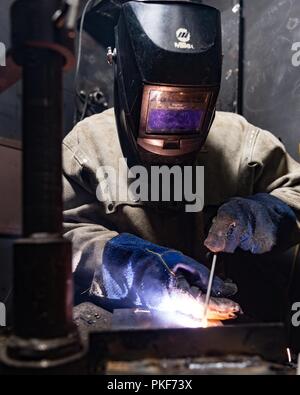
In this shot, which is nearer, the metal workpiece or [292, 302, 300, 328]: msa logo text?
the metal workpiece

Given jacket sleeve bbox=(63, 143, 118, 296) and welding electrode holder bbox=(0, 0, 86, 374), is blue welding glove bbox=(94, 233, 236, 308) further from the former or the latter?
welding electrode holder bbox=(0, 0, 86, 374)

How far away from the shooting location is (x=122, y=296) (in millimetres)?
1643

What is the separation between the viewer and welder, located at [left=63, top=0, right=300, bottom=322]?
1.61m

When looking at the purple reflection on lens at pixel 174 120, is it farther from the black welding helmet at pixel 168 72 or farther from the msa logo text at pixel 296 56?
the msa logo text at pixel 296 56

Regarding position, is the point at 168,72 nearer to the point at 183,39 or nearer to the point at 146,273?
the point at 183,39

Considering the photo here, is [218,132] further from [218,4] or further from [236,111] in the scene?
[218,4]

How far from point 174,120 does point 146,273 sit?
25.6 inches

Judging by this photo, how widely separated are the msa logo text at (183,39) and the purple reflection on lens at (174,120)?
252 millimetres

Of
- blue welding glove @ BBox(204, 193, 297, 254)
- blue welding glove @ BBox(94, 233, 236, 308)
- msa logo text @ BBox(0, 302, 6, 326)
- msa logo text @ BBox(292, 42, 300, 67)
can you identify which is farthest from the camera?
msa logo text @ BBox(0, 302, 6, 326)

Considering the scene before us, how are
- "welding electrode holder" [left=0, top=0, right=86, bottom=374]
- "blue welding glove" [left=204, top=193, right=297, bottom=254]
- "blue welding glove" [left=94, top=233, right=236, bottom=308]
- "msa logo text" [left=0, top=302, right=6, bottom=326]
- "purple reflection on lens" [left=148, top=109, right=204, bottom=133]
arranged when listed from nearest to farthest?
"welding electrode holder" [left=0, top=0, right=86, bottom=374] → "blue welding glove" [left=94, top=233, right=236, bottom=308] → "blue welding glove" [left=204, top=193, right=297, bottom=254] → "purple reflection on lens" [left=148, top=109, right=204, bottom=133] → "msa logo text" [left=0, top=302, right=6, bottom=326]

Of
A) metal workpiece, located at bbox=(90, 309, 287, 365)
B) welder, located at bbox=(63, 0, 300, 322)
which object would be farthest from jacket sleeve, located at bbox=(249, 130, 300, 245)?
metal workpiece, located at bbox=(90, 309, 287, 365)

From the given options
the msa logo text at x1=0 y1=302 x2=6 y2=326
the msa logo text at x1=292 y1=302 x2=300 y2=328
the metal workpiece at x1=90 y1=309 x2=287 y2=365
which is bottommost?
the msa logo text at x1=0 y1=302 x2=6 y2=326

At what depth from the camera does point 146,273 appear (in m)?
1.54

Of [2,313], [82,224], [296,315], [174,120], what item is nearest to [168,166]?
[174,120]
